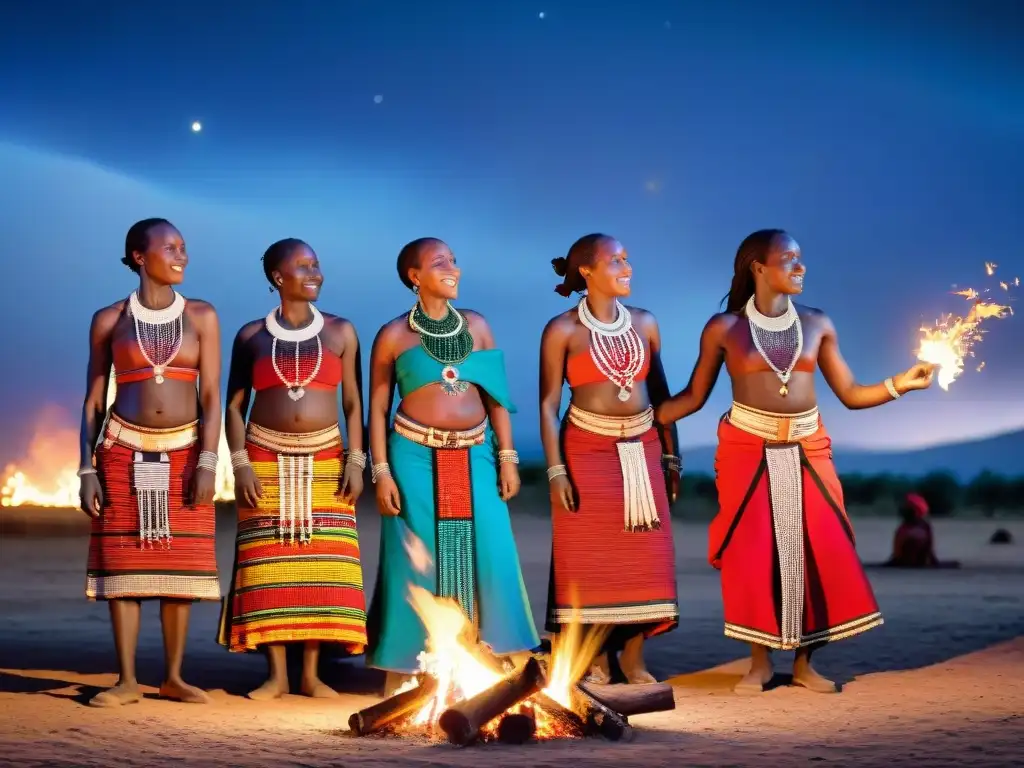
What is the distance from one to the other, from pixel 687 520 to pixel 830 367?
73.5ft

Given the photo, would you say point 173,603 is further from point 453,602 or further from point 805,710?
point 805,710

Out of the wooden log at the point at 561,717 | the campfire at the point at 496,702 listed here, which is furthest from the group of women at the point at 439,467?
the wooden log at the point at 561,717

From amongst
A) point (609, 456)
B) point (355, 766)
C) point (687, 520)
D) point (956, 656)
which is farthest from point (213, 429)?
point (687, 520)

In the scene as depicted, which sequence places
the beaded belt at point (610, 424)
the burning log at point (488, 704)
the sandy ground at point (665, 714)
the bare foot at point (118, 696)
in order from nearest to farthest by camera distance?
the sandy ground at point (665, 714)
the burning log at point (488, 704)
the bare foot at point (118, 696)
the beaded belt at point (610, 424)

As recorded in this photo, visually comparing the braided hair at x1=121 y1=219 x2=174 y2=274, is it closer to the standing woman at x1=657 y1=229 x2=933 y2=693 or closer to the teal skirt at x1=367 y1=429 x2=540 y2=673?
the teal skirt at x1=367 y1=429 x2=540 y2=673

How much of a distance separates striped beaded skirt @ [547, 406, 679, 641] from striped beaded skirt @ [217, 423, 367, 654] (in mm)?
1131

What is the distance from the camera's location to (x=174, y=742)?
20.6ft

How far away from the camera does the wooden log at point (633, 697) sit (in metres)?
6.55

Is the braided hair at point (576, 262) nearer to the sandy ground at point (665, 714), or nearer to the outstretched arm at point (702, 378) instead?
the outstretched arm at point (702, 378)

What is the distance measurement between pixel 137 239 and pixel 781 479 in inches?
141

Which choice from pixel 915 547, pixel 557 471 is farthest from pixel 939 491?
pixel 557 471

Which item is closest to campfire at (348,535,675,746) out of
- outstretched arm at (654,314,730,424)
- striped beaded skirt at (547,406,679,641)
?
striped beaded skirt at (547,406,679,641)

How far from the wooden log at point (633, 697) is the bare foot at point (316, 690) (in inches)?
71.4

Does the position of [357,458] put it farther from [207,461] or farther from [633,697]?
[633,697]
